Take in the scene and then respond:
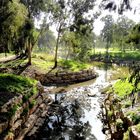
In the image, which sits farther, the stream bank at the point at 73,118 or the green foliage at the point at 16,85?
the green foliage at the point at 16,85

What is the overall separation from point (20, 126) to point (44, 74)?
2562 cm

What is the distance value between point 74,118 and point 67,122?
51.6 inches

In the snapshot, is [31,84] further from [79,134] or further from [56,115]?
[79,134]

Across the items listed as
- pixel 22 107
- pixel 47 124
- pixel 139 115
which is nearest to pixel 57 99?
pixel 47 124

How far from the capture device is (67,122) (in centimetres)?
2362

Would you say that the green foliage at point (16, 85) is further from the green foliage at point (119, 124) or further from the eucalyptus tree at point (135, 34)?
the eucalyptus tree at point (135, 34)

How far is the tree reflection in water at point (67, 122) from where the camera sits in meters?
20.6

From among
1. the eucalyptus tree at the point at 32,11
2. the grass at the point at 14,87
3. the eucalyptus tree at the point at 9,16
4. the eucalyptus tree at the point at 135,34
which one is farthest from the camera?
the eucalyptus tree at the point at 32,11

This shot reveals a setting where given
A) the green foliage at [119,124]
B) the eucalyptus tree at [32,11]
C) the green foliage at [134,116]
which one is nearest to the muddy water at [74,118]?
the green foliage at [119,124]

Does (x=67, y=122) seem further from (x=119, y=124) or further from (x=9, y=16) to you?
(x=9, y=16)

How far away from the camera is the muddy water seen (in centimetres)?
2078

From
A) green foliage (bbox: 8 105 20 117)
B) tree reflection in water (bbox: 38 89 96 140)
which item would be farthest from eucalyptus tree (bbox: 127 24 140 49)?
green foliage (bbox: 8 105 20 117)

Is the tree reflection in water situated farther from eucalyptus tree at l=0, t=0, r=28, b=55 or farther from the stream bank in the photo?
eucalyptus tree at l=0, t=0, r=28, b=55

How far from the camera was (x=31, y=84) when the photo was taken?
→ 88.0 feet
